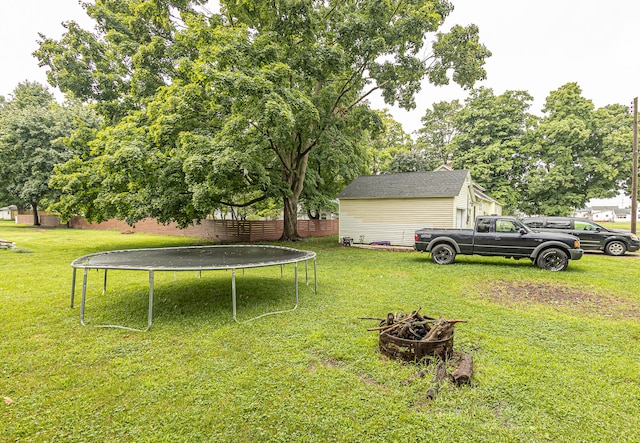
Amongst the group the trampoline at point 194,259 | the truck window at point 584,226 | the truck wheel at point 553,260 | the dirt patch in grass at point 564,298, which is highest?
the truck window at point 584,226

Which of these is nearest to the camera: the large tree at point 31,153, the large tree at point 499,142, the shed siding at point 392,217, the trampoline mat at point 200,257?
the trampoline mat at point 200,257

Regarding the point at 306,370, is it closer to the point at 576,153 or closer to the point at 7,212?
the point at 576,153

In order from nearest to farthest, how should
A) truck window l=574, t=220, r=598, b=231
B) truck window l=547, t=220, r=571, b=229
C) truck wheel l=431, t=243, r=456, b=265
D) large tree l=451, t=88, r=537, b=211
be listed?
truck wheel l=431, t=243, r=456, b=265 → truck window l=574, t=220, r=598, b=231 → truck window l=547, t=220, r=571, b=229 → large tree l=451, t=88, r=537, b=211

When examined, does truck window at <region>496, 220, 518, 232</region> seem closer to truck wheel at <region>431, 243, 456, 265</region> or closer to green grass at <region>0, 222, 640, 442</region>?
truck wheel at <region>431, 243, 456, 265</region>

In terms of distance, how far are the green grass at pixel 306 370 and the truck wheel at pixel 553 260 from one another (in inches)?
94.3

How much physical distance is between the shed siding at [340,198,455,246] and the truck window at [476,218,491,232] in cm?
396

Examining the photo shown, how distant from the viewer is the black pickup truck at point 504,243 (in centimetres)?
→ 873

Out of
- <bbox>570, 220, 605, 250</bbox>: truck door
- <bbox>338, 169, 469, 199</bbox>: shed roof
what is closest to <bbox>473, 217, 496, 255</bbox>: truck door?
<bbox>338, 169, 469, 199</bbox>: shed roof

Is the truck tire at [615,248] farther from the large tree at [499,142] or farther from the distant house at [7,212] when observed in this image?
the distant house at [7,212]

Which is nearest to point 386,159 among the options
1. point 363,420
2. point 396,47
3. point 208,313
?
point 396,47

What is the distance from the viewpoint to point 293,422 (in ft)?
8.02

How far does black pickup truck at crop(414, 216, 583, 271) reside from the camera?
8.73 m

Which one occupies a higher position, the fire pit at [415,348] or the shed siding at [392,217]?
the shed siding at [392,217]

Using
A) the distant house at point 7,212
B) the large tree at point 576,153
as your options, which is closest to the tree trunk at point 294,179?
the large tree at point 576,153
